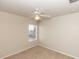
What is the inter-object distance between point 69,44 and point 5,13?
3417 millimetres

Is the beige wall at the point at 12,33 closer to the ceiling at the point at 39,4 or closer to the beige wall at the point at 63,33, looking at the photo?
the ceiling at the point at 39,4

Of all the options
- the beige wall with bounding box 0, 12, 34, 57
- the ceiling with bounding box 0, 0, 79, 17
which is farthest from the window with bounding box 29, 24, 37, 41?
the ceiling with bounding box 0, 0, 79, 17

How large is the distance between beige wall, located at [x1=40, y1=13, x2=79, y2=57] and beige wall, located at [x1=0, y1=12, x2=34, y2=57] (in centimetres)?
148

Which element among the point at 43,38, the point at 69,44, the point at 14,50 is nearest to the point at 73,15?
the point at 69,44

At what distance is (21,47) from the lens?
14.1ft

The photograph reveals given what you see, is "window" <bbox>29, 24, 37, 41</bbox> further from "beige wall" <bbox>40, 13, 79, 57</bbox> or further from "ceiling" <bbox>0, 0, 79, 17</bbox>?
"ceiling" <bbox>0, 0, 79, 17</bbox>

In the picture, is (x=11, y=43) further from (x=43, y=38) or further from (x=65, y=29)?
(x=65, y=29)

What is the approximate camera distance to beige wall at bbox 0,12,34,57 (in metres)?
3.27

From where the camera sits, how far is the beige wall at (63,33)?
132 inches

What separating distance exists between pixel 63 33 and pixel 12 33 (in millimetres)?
2682

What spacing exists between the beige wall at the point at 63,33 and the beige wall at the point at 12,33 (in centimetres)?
148

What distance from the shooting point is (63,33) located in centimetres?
391

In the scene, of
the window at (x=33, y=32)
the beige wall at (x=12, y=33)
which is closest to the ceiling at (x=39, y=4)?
the beige wall at (x=12, y=33)

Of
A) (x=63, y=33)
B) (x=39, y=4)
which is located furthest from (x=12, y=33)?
(x=63, y=33)
